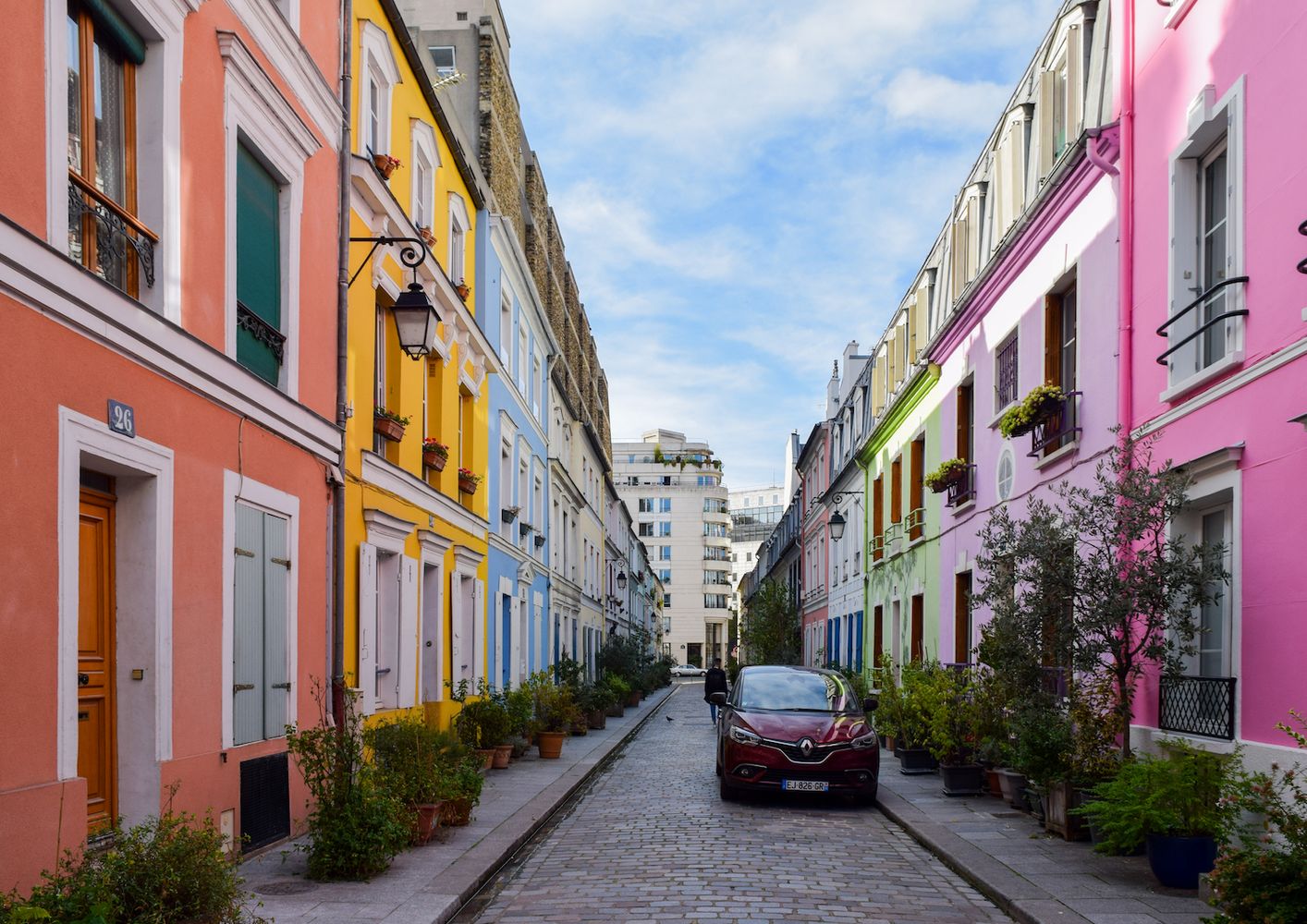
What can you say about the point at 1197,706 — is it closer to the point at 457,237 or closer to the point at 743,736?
the point at 743,736

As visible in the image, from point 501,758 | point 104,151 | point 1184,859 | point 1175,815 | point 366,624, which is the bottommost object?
point 501,758

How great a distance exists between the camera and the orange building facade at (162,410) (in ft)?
20.2

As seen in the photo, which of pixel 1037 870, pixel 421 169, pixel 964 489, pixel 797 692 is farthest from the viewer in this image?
pixel 964 489

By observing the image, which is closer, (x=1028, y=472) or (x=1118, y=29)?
(x=1118, y=29)

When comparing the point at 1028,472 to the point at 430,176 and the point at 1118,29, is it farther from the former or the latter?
the point at 430,176

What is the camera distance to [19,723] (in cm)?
602

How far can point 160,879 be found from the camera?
5.91 meters

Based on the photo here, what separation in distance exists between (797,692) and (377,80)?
857cm

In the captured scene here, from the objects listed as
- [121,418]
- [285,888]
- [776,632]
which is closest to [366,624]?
[285,888]

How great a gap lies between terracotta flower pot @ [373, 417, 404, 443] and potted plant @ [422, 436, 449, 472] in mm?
1961

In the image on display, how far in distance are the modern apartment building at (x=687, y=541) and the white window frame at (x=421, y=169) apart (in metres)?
85.4

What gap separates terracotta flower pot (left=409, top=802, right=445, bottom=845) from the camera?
9.70 meters

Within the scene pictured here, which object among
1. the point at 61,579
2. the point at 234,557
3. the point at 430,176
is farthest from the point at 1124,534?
the point at 430,176

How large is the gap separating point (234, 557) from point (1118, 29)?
9.27 m
